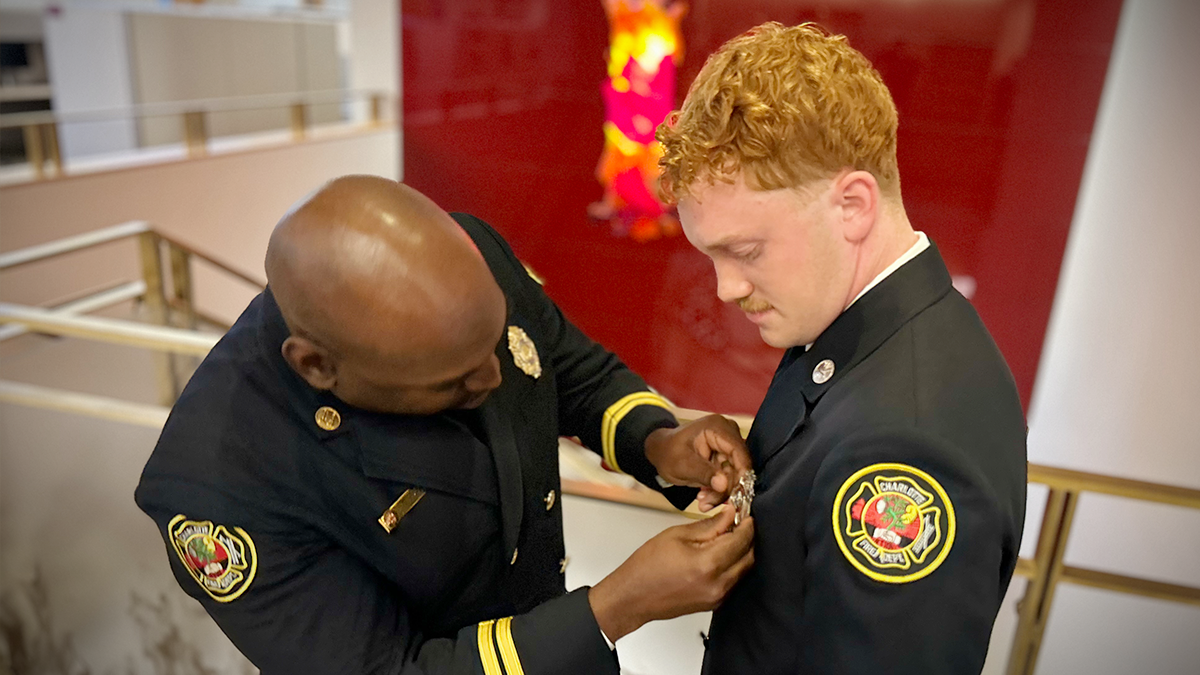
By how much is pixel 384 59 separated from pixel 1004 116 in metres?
4.37

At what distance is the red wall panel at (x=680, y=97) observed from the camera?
3.49m

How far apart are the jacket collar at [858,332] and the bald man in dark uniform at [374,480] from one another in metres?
0.14

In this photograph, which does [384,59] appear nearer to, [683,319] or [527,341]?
[683,319]

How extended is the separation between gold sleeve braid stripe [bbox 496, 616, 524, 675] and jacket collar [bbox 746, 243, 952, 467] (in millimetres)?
419

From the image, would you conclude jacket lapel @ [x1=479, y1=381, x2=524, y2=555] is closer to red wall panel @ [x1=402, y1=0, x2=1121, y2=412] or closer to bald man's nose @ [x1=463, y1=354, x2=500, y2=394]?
bald man's nose @ [x1=463, y1=354, x2=500, y2=394]

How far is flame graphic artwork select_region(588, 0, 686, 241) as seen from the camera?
3.90 metres

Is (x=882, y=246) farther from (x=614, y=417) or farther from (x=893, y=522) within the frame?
(x=614, y=417)

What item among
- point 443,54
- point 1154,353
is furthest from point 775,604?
point 443,54

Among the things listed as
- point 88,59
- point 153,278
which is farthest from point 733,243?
point 88,59

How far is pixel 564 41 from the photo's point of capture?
413 cm

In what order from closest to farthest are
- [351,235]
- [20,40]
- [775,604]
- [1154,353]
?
[351,235], [775,604], [1154,353], [20,40]

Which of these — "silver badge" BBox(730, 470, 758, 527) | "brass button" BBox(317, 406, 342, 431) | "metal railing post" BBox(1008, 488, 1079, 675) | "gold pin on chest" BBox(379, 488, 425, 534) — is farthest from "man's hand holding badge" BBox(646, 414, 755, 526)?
"metal railing post" BBox(1008, 488, 1079, 675)

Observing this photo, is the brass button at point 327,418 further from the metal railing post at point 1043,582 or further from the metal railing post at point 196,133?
the metal railing post at point 196,133

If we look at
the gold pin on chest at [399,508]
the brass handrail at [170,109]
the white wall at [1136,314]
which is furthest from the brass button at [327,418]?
the brass handrail at [170,109]
